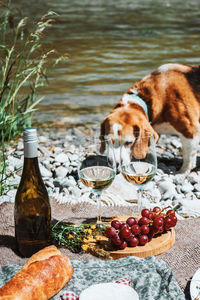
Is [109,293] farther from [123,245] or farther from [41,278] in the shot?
[123,245]

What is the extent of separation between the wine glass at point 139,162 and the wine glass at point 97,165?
111 mm

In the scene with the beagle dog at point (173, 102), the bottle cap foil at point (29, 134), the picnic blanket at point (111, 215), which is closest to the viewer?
the bottle cap foil at point (29, 134)

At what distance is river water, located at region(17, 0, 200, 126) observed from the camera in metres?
8.97

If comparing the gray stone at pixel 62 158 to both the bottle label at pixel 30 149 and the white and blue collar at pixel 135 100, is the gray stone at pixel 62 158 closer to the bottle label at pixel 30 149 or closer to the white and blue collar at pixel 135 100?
the white and blue collar at pixel 135 100

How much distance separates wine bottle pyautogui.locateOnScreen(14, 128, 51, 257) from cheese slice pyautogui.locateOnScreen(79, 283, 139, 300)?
0.64 meters

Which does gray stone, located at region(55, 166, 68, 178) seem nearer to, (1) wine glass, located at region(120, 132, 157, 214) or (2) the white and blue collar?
(2) the white and blue collar

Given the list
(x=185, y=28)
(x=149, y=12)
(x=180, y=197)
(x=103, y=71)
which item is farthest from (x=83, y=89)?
(x=149, y=12)

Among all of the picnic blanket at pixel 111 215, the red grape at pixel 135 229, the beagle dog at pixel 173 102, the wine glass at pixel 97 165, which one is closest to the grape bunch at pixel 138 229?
the red grape at pixel 135 229

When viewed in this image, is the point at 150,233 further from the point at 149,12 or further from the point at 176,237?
the point at 149,12

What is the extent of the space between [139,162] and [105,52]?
10.7 meters

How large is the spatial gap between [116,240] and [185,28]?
630 inches

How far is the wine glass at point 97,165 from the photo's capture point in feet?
8.17

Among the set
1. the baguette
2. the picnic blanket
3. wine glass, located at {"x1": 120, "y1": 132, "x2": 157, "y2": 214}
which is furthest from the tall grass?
the baguette

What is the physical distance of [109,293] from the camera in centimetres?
194
